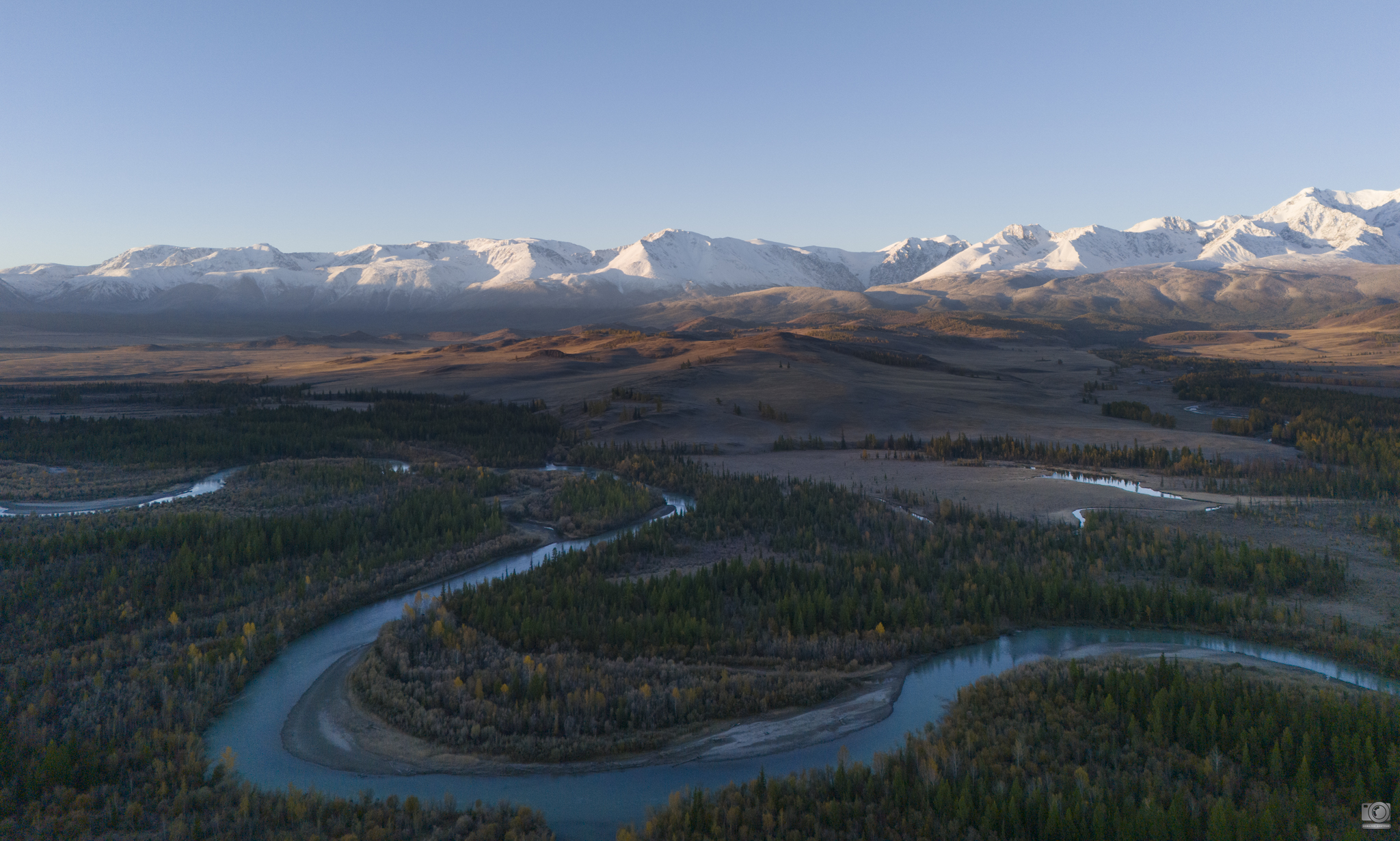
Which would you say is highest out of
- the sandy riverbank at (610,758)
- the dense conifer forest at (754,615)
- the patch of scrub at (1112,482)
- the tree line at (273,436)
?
the tree line at (273,436)

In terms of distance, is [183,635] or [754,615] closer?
[183,635]

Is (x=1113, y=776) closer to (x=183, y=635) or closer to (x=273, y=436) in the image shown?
(x=183, y=635)

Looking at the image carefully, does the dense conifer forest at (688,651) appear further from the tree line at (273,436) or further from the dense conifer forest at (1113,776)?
the tree line at (273,436)

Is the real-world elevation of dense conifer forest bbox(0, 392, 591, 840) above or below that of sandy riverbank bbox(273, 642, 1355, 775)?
above

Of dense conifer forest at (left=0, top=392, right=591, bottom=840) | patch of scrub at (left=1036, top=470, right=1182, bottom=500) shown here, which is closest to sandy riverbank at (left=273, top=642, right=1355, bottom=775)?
dense conifer forest at (left=0, top=392, right=591, bottom=840)

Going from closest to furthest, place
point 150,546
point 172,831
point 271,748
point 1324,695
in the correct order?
point 172,831 → point 1324,695 → point 271,748 → point 150,546

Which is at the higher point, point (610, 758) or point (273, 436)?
point (273, 436)

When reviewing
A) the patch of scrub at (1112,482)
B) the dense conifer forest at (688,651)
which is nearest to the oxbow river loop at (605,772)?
the dense conifer forest at (688,651)

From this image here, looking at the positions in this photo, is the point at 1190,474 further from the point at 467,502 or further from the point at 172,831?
the point at 172,831

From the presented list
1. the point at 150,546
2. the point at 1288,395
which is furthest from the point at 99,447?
the point at 1288,395

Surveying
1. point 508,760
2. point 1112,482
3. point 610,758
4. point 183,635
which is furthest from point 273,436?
point 1112,482

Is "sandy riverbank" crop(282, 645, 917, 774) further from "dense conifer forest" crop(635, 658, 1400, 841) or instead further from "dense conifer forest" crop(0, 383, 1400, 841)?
"dense conifer forest" crop(635, 658, 1400, 841)
